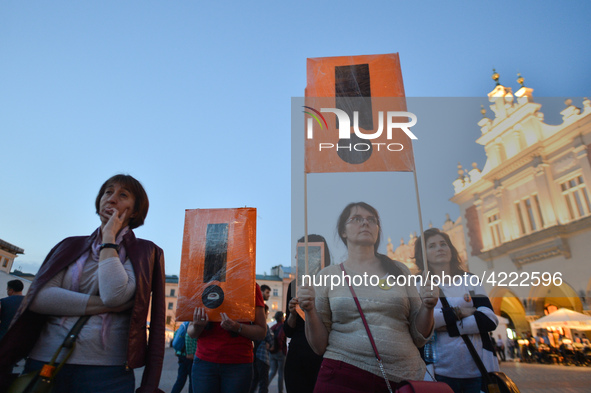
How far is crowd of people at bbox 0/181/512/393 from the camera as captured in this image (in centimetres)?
160

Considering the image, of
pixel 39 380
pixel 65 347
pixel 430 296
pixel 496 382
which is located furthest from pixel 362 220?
pixel 39 380

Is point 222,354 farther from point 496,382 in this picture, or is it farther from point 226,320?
point 496,382

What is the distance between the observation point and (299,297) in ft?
6.77

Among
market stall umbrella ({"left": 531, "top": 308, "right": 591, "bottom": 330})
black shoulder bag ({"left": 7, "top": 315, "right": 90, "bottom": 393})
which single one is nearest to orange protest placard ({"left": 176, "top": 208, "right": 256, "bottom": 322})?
black shoulder bag ({"left": 7, "top": 315, "right": 90, "bottom": 393})

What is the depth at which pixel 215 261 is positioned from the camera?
9.91ft

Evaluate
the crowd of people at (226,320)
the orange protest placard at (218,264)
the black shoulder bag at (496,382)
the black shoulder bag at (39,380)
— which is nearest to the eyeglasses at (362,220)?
the crowd of people at (226,320)

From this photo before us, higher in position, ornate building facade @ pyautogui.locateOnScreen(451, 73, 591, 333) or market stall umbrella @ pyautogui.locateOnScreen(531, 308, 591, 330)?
ornate building facade @ pyautogui.locateOnScreen(451, 73, 591, 333)

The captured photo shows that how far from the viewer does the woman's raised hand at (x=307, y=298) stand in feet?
6.66

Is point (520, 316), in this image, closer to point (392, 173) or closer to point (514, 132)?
point (514, 132)

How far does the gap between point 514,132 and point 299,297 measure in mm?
11556

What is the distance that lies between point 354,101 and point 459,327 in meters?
2.11

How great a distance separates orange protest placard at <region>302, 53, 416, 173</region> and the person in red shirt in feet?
5.04

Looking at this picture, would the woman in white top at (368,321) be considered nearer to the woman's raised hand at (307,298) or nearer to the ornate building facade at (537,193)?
the woman's raised hand at (307,298)

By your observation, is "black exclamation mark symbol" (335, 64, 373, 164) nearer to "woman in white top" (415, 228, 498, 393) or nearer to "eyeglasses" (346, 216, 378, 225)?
"eyeglasses" (346, 216, 378, 225)
